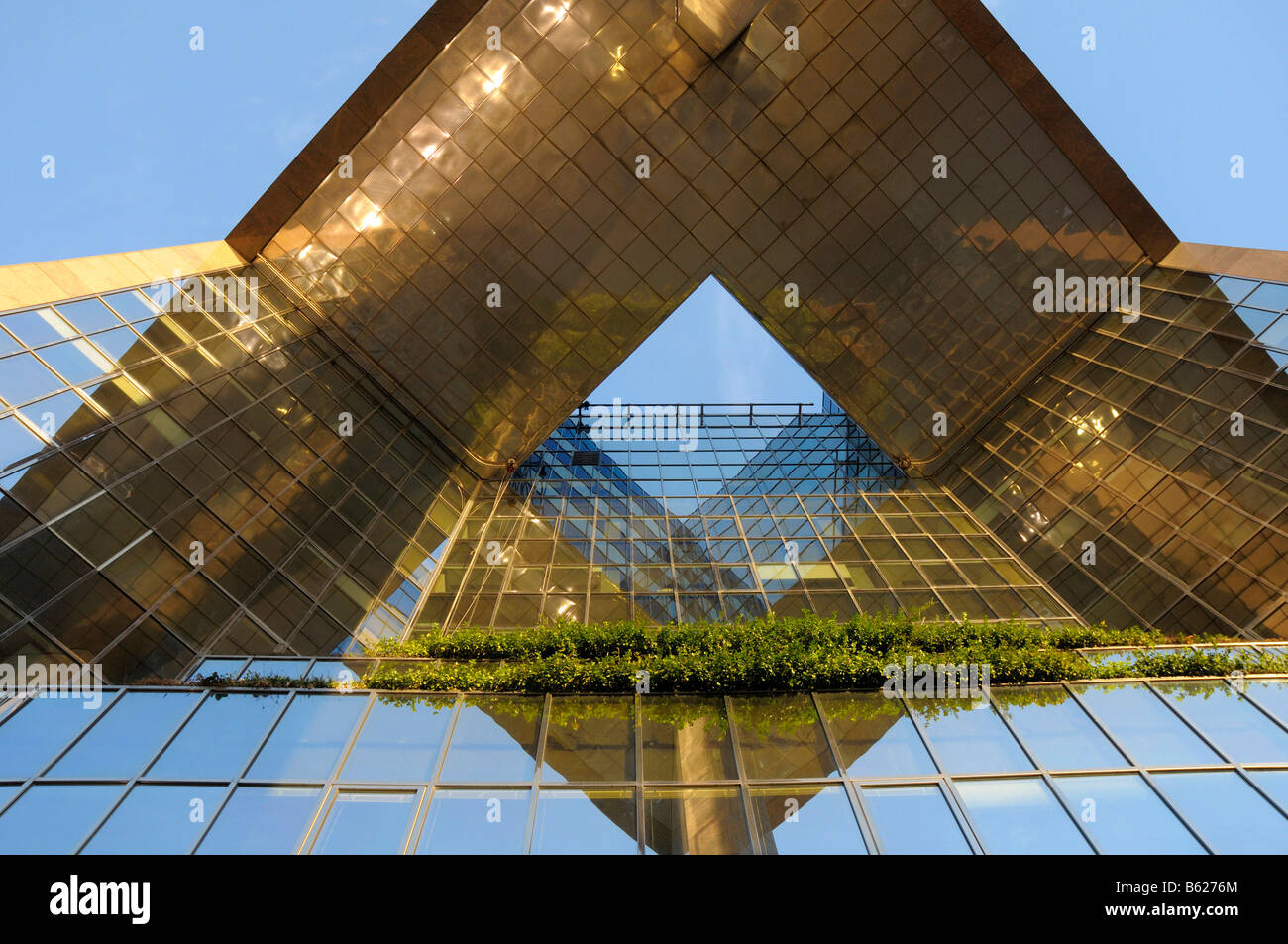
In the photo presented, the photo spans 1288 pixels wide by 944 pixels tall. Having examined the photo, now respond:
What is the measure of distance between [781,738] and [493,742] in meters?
4.91

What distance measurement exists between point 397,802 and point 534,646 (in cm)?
466

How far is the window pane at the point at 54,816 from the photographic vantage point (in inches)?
411

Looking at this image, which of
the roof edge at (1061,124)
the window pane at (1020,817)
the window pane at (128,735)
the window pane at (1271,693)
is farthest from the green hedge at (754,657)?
the roof edge at (1061,124)

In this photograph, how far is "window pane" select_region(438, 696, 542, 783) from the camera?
1294 centimetres

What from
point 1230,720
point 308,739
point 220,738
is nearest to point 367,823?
point 308,739

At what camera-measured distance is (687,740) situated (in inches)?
546

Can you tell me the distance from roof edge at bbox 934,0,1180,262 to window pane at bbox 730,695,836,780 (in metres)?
18.9

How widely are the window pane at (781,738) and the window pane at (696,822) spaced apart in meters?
0.85

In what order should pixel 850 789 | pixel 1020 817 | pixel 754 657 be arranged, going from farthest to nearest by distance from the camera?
Answer: 1. pixel 754 657
2. pixel 850 789
3. pixel 1020 817

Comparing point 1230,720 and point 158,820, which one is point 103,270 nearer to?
point 158,820

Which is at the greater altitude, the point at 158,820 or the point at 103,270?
the point at 103,270

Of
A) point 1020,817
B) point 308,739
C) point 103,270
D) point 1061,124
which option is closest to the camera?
point 1020,817

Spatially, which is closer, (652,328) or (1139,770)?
(1139,770)

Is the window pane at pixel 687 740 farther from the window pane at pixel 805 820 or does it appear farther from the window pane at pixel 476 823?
the window pane at pixel 476 823
